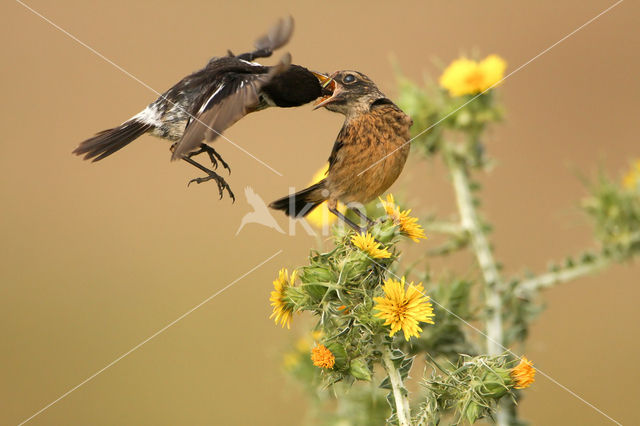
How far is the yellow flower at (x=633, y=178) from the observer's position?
3.51 m

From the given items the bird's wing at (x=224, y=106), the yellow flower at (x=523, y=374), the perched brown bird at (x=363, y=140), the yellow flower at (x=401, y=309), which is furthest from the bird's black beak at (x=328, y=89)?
the yellow flower at (x=523, y=374)

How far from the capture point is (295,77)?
7.07 feet

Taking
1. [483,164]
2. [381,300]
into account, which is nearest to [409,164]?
[483,164]

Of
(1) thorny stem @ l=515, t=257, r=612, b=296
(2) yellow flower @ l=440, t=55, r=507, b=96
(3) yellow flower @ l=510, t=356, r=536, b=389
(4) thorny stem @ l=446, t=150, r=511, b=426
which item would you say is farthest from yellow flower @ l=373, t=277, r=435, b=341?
(2) yellow flower @ l=440, t=55, r=507, b=96

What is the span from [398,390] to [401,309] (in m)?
0.23

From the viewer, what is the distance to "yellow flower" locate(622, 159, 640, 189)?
3.51 metres

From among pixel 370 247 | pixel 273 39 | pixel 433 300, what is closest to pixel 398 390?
pixel 370 247

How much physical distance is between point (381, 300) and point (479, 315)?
1.11m

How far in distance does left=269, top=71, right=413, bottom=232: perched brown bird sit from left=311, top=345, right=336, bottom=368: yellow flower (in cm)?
41

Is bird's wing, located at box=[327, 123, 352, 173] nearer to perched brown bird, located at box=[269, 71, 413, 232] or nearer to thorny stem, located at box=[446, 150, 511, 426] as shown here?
perched brown bird, located at box=[269, 71, 413, 232]

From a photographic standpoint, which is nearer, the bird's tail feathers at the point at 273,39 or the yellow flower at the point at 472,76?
the bird's tail feathers at the point at 273,39

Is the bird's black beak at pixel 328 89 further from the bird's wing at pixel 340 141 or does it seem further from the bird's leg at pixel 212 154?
the bird's leg at pixel 212 154

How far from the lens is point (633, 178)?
3.55 meters

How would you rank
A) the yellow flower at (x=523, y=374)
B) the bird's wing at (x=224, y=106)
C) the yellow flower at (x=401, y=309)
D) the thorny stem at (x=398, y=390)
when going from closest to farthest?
the bird's wing at (x=224, y=106), the thorny stem at (x=398, y=390), the yellow flower at (x=401, y=309), the yellow flower at (x=523, y=374)
